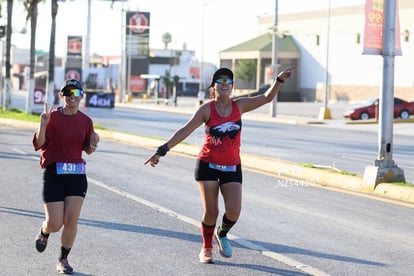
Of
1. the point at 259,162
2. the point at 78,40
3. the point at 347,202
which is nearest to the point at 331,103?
the point at 78,40

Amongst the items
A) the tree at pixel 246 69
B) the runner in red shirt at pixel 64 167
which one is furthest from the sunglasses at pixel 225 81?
the tree at pixel 246 69

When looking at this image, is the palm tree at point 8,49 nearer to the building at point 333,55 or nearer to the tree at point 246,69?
the building at point 333,55

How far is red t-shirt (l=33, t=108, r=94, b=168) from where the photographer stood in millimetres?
7844

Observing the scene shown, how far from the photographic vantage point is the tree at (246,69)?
311 ft

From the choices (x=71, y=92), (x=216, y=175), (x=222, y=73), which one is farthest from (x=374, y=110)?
(x=71, y=92)

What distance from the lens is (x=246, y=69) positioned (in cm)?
9469

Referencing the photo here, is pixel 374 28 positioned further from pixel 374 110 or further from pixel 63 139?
pixel 374 110

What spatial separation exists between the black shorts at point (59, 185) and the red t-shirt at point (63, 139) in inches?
4.4

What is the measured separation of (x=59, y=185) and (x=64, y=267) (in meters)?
0.73

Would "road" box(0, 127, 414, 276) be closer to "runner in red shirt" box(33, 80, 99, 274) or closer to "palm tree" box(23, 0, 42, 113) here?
"runner in red shirt" box(33, 80, 99, 274)

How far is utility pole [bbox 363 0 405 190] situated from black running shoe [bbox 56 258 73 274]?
23.8 feet

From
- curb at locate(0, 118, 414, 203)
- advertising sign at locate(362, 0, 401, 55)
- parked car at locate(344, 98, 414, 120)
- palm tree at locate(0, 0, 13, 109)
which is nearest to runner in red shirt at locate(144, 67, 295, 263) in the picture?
curb at locate(0, 118, 414, 203)

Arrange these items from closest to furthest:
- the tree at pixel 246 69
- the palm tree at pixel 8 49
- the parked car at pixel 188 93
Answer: the palm tree at pixel 8 49 → the tree at pixel 246 69 → the parked car at pixel 188 93

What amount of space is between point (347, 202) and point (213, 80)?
16.9ft
